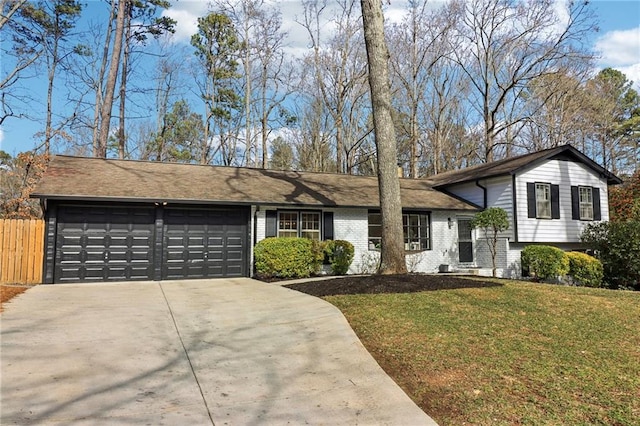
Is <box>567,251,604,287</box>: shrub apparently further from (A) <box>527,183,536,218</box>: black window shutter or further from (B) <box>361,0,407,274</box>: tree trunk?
(B) <box>361,0,407,274</box>: tree trunk

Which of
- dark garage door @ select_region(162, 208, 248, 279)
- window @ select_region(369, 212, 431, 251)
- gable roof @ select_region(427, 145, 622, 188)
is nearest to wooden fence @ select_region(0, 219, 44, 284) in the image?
dark garage door @ select_region(162, 208, 248, 279)

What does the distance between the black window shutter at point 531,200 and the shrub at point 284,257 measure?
887 centimetres

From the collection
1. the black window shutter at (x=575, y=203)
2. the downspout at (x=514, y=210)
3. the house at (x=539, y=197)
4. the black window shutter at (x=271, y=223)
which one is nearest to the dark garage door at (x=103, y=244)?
the black window shutter at (x=271, y=223)

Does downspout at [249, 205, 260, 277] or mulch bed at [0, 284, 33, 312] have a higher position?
downspout at [249, 205, 260, 277]

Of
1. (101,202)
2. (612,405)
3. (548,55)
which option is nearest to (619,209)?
(548,55)

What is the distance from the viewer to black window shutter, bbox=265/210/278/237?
13766 mm

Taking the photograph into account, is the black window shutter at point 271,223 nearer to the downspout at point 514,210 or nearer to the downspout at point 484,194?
the downspout at point 484,194

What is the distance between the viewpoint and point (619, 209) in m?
19.7

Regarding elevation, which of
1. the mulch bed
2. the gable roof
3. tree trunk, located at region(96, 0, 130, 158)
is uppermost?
tree trunk, located at region(96, 0, 130, 158)

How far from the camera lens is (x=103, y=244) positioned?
1186cm

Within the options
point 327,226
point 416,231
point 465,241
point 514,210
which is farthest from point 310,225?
point 514,210

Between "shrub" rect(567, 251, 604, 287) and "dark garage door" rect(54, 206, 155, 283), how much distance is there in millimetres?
14331

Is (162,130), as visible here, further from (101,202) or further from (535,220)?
(535,220)

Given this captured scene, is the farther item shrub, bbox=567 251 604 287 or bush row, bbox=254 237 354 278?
shrub, bbox=567 251 604 287
